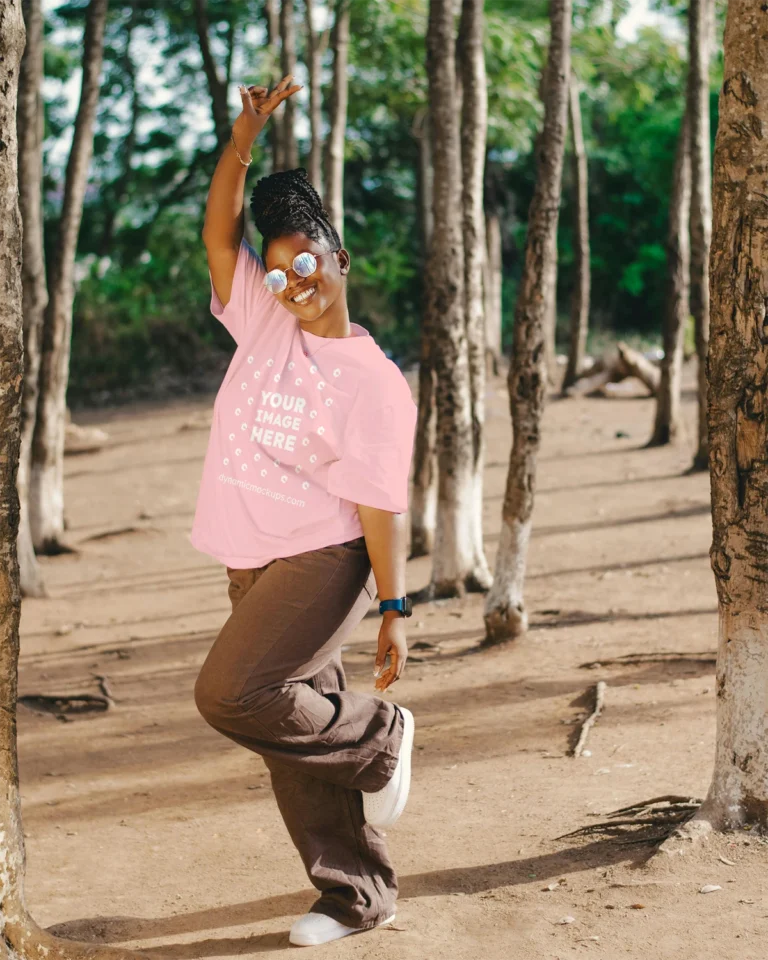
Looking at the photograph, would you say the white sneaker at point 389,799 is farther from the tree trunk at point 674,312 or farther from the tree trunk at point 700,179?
the tree trunk at point 674,312

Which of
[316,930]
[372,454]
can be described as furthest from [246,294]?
[316,930]

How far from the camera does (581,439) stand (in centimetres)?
1638

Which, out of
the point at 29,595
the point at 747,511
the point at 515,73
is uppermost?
the point at 515,73

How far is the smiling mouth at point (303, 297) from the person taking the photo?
10.7 feet

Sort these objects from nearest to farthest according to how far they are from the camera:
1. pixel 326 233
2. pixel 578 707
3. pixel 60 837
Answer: pixel 326 233
pixel 60 837
pixel 578 707

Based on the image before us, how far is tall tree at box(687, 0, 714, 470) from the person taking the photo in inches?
489

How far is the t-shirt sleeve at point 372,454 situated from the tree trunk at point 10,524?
85 centimetres

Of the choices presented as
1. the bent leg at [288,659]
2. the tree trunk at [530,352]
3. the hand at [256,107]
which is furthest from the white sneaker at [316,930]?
the tree trunk at [530,352]

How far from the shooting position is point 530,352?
23.1 ft

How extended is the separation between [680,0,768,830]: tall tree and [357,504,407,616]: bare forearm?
4.10 ft

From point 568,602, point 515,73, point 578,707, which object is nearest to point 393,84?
point 515,73

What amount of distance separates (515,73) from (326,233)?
14.5m

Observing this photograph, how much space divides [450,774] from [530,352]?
273cm

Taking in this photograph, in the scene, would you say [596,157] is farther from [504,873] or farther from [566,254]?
[504,873]
